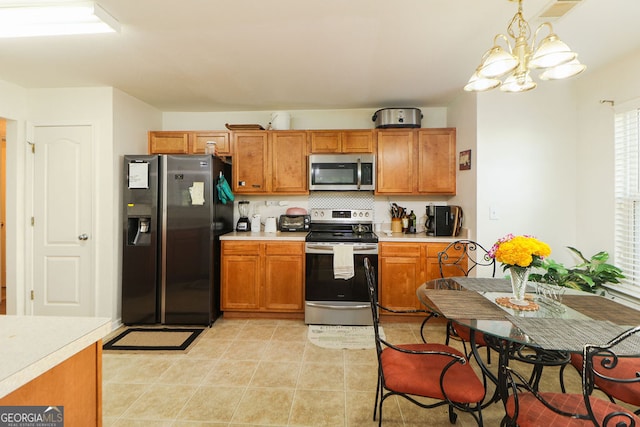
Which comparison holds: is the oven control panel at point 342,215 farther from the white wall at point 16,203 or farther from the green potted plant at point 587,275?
the white wall at point 16,203

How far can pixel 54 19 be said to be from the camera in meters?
1.94

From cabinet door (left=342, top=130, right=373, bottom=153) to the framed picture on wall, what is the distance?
1001 millimetres

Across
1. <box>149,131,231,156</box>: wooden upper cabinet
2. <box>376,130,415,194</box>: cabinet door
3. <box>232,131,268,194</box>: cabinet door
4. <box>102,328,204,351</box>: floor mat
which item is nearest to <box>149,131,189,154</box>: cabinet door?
<box>149,131,231,156</box>: wooden upper cabinet

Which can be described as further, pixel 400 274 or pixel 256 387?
pixel 400 274

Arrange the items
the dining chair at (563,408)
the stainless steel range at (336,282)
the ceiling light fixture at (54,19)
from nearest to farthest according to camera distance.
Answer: the dining chair at (563,408)
the ceiling light fixture at (54,19)
the stainless steel range at (336,282)

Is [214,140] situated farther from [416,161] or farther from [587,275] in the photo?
[587,275]

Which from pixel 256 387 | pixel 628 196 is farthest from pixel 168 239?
pixel 628 196

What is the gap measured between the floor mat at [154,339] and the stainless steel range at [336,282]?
3.97 ft

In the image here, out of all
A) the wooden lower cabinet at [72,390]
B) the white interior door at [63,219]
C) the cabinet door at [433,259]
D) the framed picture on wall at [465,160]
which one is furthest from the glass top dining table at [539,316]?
the white interior door at [63,219]

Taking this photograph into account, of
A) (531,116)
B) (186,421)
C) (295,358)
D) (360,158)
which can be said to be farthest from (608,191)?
(186,421)

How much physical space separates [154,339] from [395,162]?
3157 mm

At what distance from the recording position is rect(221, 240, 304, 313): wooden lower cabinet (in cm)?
341

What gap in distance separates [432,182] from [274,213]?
6.58 feet

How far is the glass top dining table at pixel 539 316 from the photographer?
1.22 metres
